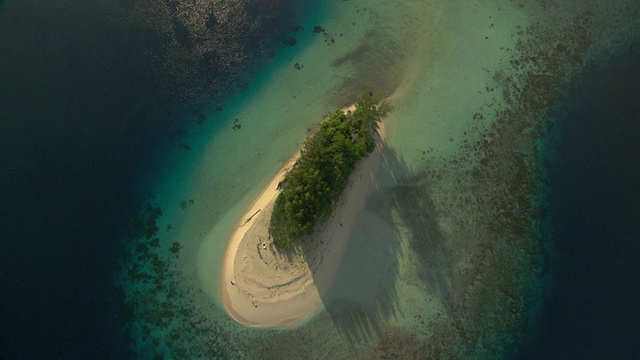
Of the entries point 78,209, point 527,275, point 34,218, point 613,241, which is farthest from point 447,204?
point 34,218

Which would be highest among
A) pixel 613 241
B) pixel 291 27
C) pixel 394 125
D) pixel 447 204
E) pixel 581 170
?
pixel 291 27

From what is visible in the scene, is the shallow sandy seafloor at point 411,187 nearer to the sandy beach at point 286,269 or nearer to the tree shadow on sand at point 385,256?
the tree shadow on sand at point 385,256

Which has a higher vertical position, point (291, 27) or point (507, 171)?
→ point (291, 27)

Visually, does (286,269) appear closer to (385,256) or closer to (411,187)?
(385,256)

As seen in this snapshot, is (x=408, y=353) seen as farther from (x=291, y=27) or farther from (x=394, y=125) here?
(x=291, y=27)

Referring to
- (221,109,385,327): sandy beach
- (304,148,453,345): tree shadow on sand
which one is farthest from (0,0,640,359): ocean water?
(221,109,385,327): sandy beach

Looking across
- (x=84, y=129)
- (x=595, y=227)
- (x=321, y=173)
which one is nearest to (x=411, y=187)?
(x=321, y=173)

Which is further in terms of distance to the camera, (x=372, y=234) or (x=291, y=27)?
(x=291, y=27)
